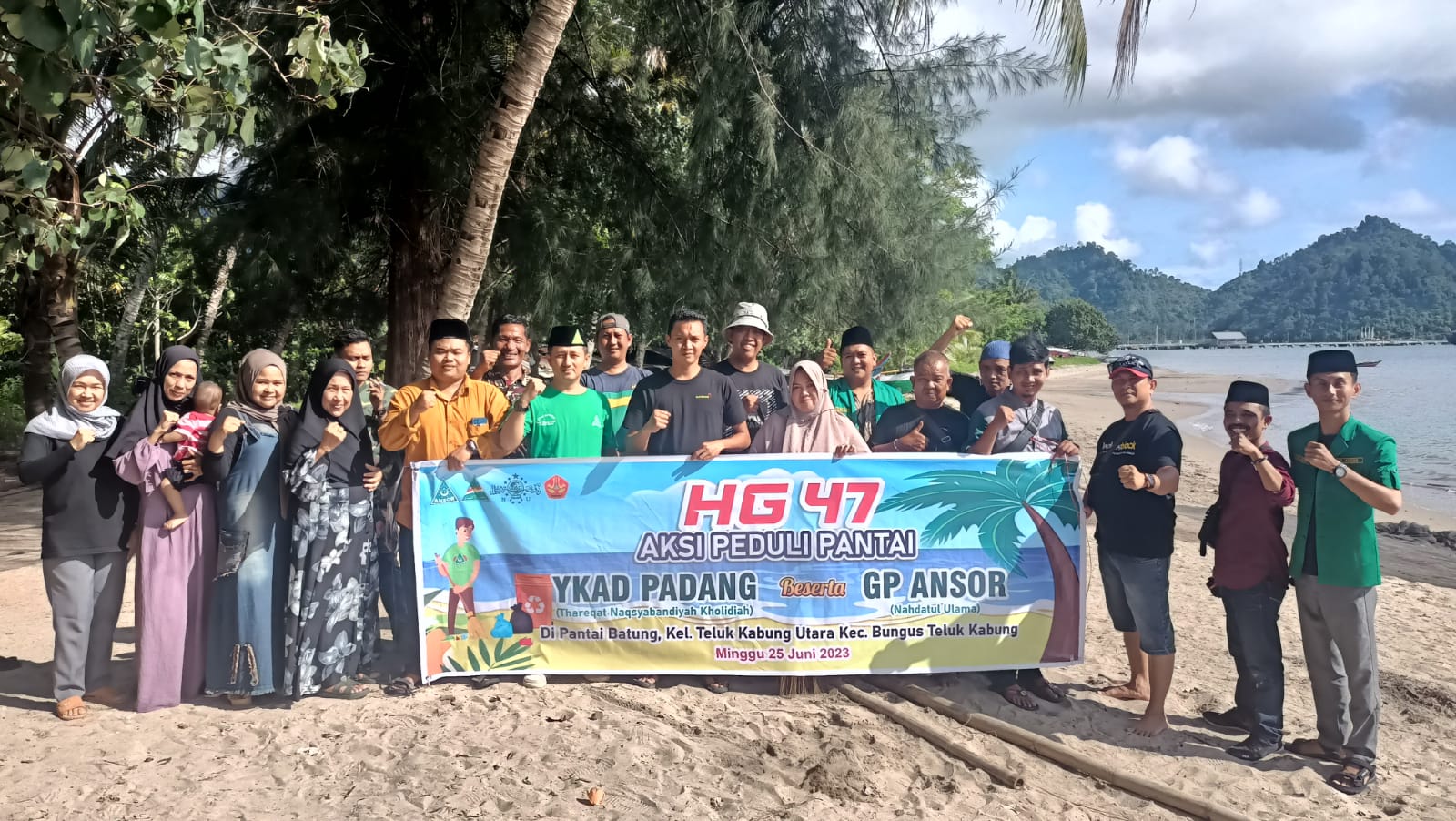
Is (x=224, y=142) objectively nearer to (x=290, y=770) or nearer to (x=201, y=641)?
(x=201, y=641)

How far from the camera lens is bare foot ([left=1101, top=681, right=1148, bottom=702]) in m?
4.83

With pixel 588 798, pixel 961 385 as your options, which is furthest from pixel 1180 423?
pixel 588 798

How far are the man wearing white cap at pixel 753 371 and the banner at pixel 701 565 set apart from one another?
0.47 metres

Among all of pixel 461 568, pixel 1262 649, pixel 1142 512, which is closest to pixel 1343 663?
pixel 1262 649

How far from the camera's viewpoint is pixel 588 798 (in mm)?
3631

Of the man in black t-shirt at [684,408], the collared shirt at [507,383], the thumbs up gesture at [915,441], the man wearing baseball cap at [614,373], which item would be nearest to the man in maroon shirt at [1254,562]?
the thumbs up gesture at [915,441]

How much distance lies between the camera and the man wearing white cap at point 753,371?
16.3 ft

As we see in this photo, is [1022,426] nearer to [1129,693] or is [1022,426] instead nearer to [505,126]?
[1129,693]

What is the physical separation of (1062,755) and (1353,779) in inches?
49.5

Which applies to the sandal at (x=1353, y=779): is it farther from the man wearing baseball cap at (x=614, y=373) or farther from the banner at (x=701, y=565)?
the man wearing baseball cap at (x=614, y=373)

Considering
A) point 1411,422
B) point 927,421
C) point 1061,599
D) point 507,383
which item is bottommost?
point 1411,422

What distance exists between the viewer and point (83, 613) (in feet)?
14.0

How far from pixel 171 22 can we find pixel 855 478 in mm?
3612

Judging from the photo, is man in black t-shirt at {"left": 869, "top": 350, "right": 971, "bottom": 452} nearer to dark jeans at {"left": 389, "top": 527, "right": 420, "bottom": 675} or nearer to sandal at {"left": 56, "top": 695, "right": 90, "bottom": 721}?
dark jeans at {"left": 389, "top": 527, "right": 420, "bottom": 675}
